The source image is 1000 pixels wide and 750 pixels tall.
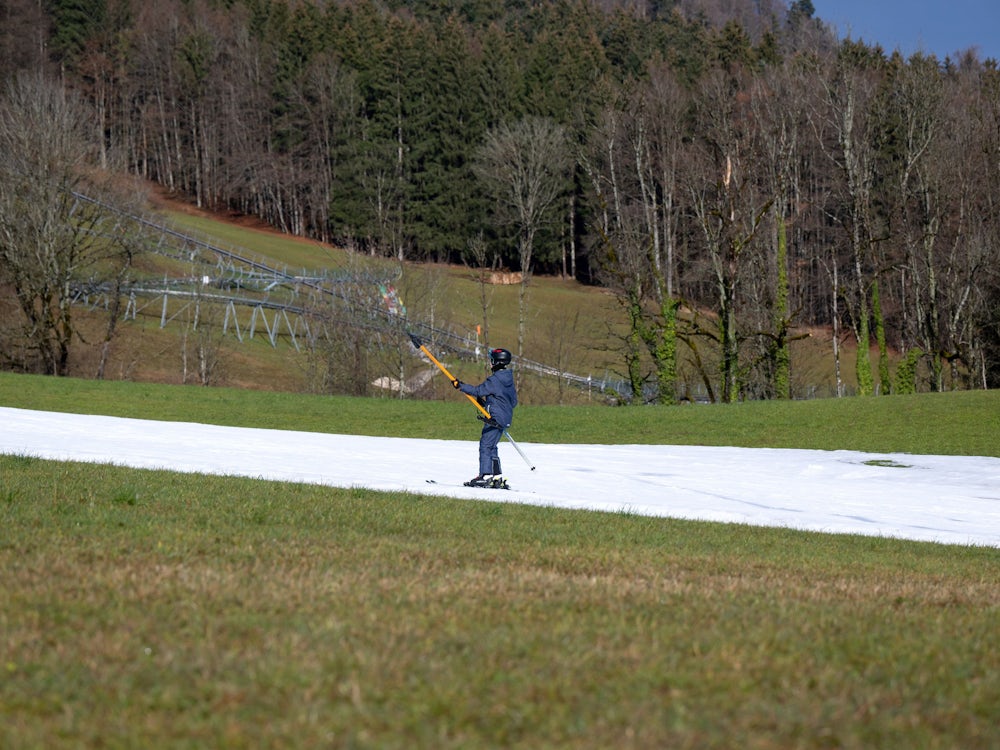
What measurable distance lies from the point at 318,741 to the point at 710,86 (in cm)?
6597

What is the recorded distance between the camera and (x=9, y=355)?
5141 centimetres

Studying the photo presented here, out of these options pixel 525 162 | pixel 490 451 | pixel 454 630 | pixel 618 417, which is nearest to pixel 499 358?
pixel 490 451

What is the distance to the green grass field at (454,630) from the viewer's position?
5.12m

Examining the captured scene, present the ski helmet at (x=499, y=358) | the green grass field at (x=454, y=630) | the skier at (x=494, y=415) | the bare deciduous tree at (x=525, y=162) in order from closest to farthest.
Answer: the green grass field at (x=454, y=630) → the ski helmet at (x=499, y=358) → the skier at (x=494, y=415) → the bare deciduous tree at (x=525, y=162)

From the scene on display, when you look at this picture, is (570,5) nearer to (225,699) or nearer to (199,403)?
(199,403)

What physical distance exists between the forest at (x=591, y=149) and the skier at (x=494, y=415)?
2797 cm

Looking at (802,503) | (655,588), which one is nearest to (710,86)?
(802,503)

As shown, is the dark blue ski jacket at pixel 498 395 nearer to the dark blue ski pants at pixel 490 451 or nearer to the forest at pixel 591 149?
the dark blue ski pants at pixel 490 451

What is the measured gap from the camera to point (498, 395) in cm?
1803

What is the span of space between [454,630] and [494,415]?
36.7 ft

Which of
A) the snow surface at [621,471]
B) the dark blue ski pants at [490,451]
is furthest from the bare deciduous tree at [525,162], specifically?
the dark blue ski pants at [490,451]

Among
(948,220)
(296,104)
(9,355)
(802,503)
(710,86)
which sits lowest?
(802,503)

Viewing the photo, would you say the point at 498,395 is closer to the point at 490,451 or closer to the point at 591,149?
the point at 490,451

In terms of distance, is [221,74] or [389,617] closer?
[389,617]
